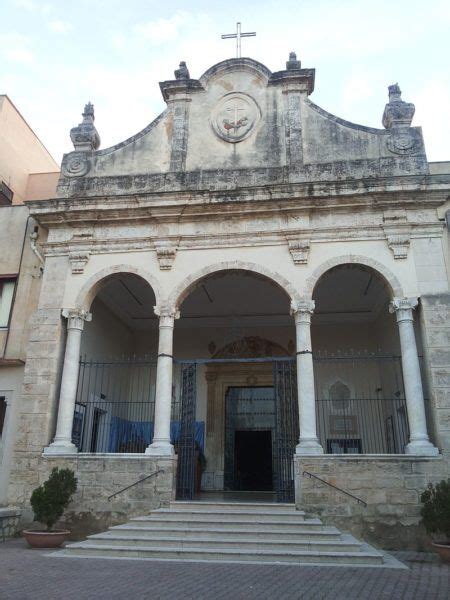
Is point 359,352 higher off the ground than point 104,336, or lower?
lower

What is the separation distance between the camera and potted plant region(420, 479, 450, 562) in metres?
7.69

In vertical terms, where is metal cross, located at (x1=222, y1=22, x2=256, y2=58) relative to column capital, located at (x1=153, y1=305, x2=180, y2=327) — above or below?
above

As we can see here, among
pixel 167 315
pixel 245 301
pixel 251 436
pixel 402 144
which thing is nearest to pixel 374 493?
pixel 167 315

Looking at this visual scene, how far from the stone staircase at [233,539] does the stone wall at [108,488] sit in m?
0.58

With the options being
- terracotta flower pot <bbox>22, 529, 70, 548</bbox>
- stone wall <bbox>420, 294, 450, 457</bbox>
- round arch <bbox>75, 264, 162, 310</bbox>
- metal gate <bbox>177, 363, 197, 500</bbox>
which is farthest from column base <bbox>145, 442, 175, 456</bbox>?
stone wall <bbox>420, 294, 450, 457</bbox>

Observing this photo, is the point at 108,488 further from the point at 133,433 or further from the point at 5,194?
the point at 5,194

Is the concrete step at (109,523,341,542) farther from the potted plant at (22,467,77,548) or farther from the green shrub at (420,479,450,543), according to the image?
the green shrub at (420,479,450,543)

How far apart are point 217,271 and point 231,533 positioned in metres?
5.20

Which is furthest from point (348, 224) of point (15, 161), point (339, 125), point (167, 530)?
point (15, 161)

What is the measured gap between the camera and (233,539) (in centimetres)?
787

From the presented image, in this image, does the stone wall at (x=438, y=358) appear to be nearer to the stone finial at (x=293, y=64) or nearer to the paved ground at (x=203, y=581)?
the paved ground at (x=203, y=581)

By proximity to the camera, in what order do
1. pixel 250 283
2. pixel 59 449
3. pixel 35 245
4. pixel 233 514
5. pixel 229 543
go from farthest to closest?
pixel 250 283
pixel 35 245
pixel 59 449
pixel 233 514
pixel 229 543

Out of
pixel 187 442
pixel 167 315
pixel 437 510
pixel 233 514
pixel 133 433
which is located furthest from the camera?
pixel 133 433

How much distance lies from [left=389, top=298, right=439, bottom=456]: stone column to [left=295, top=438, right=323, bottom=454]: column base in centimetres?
161
